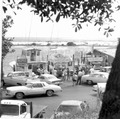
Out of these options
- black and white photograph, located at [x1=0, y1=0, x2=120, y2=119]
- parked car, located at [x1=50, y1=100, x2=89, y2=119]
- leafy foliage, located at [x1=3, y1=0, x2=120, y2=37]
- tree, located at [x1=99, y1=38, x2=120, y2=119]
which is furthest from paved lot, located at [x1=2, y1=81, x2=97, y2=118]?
tree, located at [x1=99, y1=38, x2=120, y2=119]

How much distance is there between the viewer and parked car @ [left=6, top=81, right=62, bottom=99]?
10547mm

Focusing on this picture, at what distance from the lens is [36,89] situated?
1115cm

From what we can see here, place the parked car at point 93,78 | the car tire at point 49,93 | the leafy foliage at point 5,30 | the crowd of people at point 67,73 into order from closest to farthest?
1. the leafy foliage at point 5,30
2. the car tire at point 49,93
3. the parked car at point 93,78
4. the crowd of people at point 67,73

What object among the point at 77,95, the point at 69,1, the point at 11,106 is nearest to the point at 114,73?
the point at 69,1

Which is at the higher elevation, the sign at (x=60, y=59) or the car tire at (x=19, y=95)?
the sign at (x=60, y=59)

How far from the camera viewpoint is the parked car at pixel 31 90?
34.6ft

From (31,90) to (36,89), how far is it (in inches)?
9.1

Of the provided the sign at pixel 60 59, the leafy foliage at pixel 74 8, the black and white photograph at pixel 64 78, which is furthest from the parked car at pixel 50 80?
the leafy foliage at pixel 74 8

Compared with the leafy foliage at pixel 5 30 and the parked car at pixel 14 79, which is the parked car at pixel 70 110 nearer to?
the leafy foliage at pixel 5 30

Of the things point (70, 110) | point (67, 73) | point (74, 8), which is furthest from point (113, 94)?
point (67, 73)

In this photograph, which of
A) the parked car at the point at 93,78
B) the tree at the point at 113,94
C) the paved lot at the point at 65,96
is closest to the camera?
the tree at the point at 113,94

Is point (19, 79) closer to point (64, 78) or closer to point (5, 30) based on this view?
point (64, 78)

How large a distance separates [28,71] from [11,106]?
31.6ft

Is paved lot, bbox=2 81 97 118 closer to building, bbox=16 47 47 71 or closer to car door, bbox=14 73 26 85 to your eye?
car door, bbox=14 73 26 85
